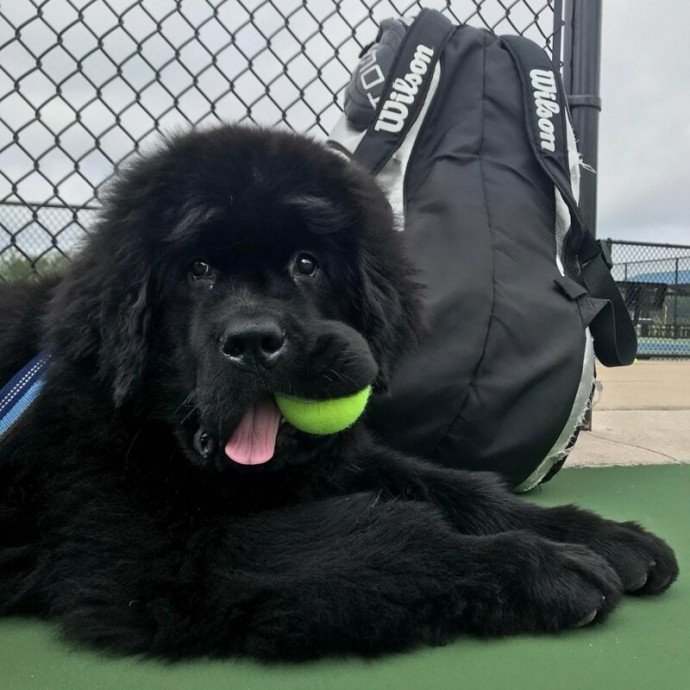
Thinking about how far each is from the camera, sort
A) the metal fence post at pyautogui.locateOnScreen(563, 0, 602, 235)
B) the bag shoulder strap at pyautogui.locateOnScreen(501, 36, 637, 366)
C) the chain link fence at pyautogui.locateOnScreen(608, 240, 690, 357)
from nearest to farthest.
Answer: the bag shoulder strap at pyautogui.locateOnScreen(501, 36, 637, 366)
the metal fence post at pyautogui.locateOnScreen(563, 0, 602, 235)
the chain link fence at pyautogui.locateOnScreen(608, 240, 690, 357)

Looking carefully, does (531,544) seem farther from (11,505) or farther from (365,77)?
(365,77)

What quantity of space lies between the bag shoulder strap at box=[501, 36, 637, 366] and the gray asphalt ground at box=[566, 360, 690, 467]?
0.58m

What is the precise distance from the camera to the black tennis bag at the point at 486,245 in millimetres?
2346

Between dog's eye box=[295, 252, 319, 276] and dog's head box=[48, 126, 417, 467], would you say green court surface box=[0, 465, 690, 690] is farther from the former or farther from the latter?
dog's eye box=[295, 252, 319, 276]

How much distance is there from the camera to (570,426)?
2.49 metres

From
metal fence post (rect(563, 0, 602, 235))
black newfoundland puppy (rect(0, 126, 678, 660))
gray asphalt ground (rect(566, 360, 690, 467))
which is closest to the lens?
black newfoundland puppy (rect(0, 126, 678, 660))

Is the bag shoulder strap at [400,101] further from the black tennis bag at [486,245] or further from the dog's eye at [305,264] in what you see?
the dog's eye at [305,264]

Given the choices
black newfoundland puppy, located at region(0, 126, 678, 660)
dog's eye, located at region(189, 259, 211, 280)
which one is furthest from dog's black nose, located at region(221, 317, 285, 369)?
dog's eye, located at region(189, 259, 211, 280)

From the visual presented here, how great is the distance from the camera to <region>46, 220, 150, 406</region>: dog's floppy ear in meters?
1.58

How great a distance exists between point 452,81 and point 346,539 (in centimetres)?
182

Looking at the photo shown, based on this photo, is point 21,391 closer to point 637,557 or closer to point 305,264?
point 305,264

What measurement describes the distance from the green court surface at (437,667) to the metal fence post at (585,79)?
2.20 meters

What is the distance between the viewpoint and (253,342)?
140 cm

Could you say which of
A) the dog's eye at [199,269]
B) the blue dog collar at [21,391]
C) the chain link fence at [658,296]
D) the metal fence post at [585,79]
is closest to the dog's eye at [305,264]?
the dog's eye at [199,269]
